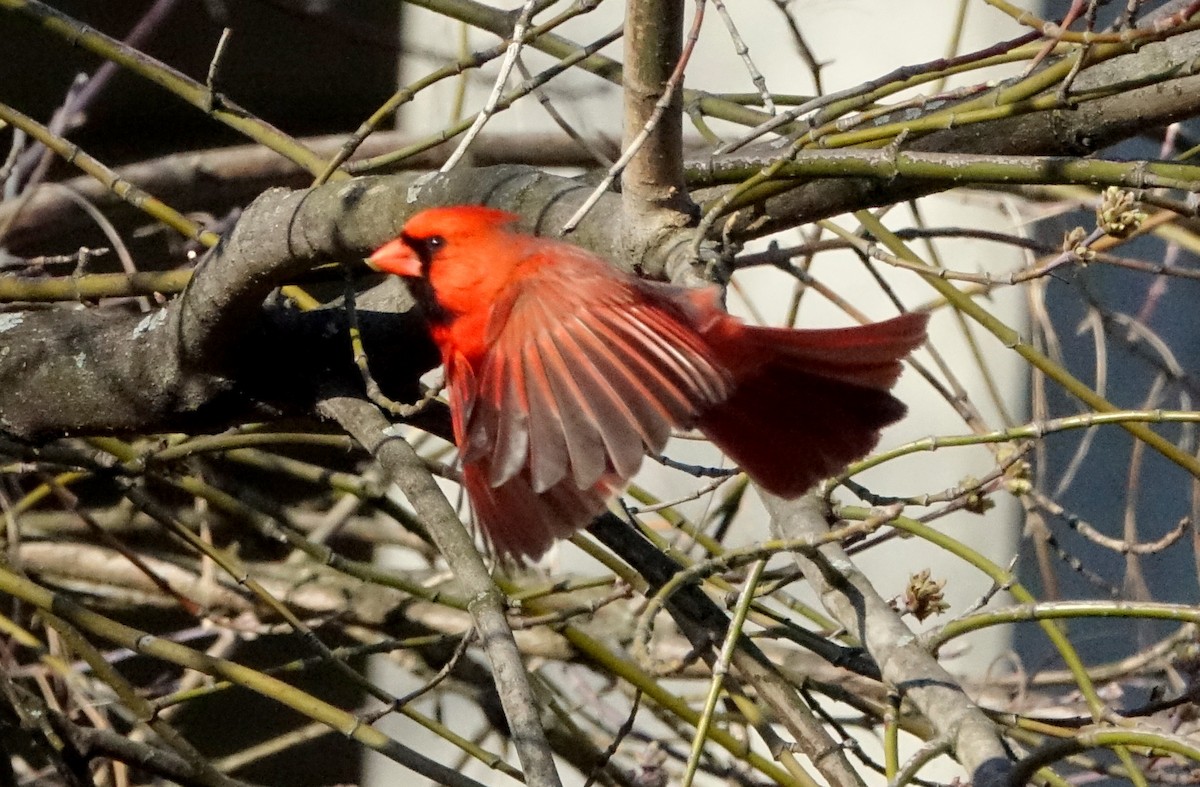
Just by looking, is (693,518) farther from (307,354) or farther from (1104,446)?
(307,354)

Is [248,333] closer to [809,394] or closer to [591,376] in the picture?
[591,376]

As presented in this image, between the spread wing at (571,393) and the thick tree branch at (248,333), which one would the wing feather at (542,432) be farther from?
the thick tree branch at (248,333)

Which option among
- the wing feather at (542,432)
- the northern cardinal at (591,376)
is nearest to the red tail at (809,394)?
the northern cardinal at (591,376)

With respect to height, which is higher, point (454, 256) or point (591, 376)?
point (454, 256)

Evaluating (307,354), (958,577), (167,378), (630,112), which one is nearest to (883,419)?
(630,112)

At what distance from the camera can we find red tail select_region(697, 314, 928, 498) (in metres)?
1.47

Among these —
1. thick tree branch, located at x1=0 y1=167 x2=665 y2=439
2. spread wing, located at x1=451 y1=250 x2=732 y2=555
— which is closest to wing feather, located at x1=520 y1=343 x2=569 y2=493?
spread wing, located at x1=451 y1=250 x2=732 y2=555

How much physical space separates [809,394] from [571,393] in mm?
328

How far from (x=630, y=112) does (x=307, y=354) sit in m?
0.56

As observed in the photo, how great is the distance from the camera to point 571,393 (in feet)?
4.42

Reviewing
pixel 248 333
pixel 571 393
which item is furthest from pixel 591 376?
pixel 248 333

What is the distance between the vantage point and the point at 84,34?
1.83 metres

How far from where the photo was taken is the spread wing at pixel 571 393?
128 centimetres

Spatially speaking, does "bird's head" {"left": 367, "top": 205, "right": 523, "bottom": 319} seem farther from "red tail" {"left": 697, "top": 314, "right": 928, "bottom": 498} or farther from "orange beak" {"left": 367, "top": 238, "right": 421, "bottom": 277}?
"red tail" {"left": 697, "top": 314, "right": 928, "bottom": 498}
